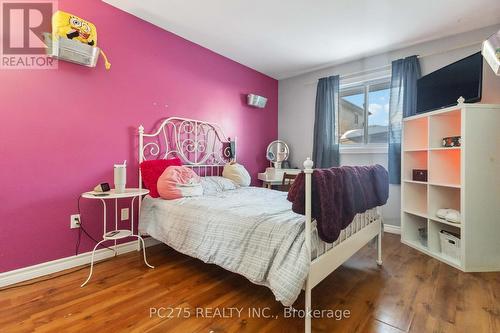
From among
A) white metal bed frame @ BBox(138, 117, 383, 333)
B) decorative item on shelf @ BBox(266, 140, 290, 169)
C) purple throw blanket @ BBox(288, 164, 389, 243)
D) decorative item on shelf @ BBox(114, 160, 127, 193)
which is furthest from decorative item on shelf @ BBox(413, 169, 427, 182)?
decorative item on shelf @ BBox(114, 160, 127, 193)

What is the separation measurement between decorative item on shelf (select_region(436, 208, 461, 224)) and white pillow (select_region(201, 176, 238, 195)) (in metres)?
2.25

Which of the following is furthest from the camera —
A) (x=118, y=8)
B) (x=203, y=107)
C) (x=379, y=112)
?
(x=379, y=112)

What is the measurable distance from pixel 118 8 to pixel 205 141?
5.54ft

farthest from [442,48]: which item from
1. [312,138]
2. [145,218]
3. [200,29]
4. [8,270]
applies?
[8,270]

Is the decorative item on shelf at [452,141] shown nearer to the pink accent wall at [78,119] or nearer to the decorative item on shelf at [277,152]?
the decorative item on shelf at [277,152]

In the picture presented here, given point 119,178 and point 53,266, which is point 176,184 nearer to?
point 119,178

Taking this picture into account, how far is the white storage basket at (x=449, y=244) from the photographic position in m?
2.32

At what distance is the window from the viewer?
11.4ft

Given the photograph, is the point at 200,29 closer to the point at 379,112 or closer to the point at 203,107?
the point at 203,107

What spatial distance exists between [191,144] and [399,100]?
2.78 meters

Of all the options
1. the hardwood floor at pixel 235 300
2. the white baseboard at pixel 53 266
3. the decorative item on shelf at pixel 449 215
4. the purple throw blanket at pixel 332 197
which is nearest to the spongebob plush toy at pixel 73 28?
the white baseboard at pixel 53 266

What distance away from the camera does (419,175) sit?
9.05ft

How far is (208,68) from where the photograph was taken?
10.9 feet

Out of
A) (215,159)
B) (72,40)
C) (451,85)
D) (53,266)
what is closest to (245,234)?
(53,266)
